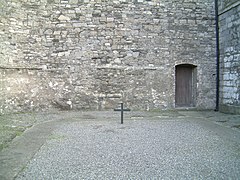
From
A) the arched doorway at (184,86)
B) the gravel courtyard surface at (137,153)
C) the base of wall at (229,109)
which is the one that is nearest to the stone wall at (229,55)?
the base of wall at (229,109)

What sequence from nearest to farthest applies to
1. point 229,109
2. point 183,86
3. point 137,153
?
point 137,153, point 229,109, point 183,86

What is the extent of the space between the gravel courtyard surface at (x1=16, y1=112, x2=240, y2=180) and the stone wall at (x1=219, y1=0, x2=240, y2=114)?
8.25 ft

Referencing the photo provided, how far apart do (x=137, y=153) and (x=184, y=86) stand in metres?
5.87

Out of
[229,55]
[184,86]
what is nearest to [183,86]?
[184,86]

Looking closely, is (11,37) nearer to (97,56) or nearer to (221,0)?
(97,56)

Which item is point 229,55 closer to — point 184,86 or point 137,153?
point 184,86

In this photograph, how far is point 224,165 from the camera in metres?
3.09

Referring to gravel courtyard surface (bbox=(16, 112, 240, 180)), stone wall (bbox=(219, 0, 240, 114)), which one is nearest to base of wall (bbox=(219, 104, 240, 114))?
stone wall (bbox=(219, 0, 240, 114))

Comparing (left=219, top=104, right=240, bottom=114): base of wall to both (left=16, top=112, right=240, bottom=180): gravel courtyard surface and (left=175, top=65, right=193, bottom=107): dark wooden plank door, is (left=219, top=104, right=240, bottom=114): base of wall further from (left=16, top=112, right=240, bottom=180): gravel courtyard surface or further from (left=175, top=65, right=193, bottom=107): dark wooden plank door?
(left=16, top=112, right=240, bottom=180): gravel courtyard surface

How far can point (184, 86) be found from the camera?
28.9 ft

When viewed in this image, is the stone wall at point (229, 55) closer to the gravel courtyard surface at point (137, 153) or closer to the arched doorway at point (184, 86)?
the arched doorway at point (184, 86)

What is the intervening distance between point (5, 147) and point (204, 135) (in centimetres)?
412

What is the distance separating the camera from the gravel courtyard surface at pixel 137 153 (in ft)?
9.30

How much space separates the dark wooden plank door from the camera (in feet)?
28.7
